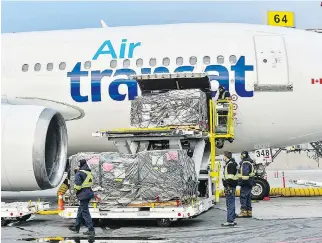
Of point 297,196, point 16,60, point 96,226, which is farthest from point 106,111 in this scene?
point 297,196

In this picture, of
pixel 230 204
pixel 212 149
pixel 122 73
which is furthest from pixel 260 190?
pixel 122 73

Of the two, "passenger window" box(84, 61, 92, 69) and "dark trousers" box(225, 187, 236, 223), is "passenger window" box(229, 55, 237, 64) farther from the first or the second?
"dark trousers" box(225, 187, 236, 223)

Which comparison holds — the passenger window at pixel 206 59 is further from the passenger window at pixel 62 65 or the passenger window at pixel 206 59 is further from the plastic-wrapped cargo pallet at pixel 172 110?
the passenger window at pixel 62 65

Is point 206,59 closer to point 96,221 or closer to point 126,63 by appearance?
point 126,63

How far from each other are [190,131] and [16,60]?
227 inches

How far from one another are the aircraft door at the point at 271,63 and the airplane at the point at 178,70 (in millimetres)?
23

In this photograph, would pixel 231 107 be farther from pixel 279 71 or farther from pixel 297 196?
pixel 297 196

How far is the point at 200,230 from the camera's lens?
948 cm

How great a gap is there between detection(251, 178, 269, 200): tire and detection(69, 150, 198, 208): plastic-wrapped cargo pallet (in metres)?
4.58

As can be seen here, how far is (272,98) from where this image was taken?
515 inches

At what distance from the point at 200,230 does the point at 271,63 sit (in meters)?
5.25

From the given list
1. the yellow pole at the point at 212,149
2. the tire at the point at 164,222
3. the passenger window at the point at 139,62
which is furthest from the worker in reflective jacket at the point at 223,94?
the tire at the point at 164,222

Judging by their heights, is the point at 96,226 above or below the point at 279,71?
below

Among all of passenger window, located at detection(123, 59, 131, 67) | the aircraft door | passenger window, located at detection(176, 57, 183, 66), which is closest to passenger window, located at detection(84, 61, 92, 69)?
passenger window, located at detection(123, 59, 131, 67)
